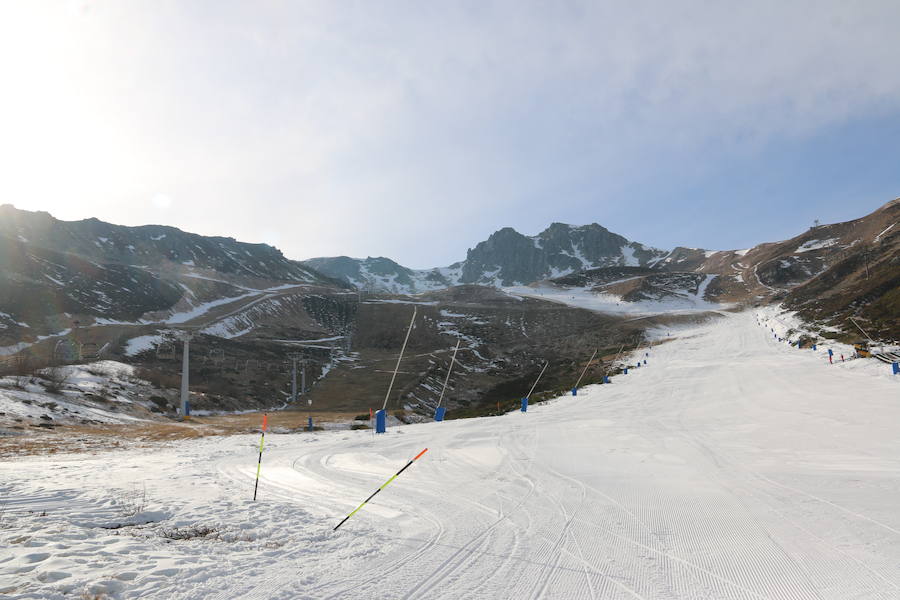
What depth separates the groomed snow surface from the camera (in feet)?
17.4

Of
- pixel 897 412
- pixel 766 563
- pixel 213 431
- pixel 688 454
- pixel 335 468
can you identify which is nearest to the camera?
pixel 766 563

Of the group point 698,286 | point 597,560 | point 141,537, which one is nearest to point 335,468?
point 141,537

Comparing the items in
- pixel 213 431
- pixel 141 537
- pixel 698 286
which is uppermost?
pixel 698 286

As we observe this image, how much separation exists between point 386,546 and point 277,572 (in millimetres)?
1572

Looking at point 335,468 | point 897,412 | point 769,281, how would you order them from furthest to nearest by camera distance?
point 769,281, point 897,412, point 335,468

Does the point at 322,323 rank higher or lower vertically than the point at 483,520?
higher

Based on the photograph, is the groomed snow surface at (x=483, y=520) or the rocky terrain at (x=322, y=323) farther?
the rocky terrain at (x=322, y=323)

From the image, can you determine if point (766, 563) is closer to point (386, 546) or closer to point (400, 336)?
point (386, 546)

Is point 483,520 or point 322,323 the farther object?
point 322,323

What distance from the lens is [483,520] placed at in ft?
26.1

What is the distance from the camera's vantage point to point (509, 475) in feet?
38.2

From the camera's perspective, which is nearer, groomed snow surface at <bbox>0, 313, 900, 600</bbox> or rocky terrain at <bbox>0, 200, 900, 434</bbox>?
groomed snow surface at <bbox>0, 313, 900, 600</bbox>

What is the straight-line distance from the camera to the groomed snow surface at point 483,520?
17.4 feet

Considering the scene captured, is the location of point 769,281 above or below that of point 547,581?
above
